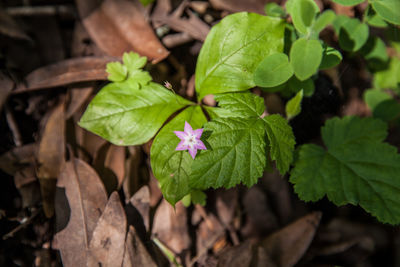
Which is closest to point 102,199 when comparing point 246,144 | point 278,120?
point 246,144

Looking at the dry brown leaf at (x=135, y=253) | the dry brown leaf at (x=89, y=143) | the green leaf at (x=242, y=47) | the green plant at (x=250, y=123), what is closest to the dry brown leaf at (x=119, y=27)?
the green plant at (x=250, y=123)

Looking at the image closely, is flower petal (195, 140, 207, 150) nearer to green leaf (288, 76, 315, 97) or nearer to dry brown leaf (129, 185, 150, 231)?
dry brown leaf (129, 185, 150, 231)

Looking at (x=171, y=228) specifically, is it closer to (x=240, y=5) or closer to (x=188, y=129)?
(x=188, y=129)

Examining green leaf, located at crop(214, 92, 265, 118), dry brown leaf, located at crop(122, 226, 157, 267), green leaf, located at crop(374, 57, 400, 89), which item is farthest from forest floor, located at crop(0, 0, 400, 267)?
green leaf, located at crop(214, 92, 265, 118)

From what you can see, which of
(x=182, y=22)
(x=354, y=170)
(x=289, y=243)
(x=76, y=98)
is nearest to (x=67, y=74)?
(x=76, y=98)

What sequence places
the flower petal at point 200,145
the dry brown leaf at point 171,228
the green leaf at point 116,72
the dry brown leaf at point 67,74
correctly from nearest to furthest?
the flower petal at point 200,145
the green leaf at point 116,72
the dry brown leaf at point 171,228
the dry brown leaf at point 67,74

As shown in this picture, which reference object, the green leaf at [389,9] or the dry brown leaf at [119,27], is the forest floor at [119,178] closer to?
the dry brown leaf at [119,27]

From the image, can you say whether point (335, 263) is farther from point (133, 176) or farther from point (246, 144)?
point (133, 176)
